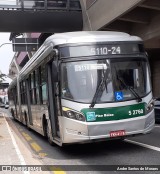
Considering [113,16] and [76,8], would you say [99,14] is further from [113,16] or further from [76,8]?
[76,8]

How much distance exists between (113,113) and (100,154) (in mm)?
1294

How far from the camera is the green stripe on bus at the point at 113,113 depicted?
962cm

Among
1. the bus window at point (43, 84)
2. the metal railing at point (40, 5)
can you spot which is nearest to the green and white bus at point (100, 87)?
the bus window at point (43, 84)

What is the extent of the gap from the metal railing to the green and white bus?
20.8 m

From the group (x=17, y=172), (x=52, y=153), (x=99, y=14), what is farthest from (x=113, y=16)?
(x=17, y=172)

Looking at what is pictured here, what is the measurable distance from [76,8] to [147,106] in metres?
23.5

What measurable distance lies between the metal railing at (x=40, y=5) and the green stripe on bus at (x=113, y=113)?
873 inches

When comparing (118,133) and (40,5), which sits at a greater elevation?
(40,5)

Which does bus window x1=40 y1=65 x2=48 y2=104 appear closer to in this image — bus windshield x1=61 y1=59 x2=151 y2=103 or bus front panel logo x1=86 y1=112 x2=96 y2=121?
bus windshield x1=61 y1=59 x2=151 y2=103

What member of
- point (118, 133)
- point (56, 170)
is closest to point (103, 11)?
point (118, 133)

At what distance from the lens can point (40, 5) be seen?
3148cm

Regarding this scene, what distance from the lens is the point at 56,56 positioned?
10.2 m

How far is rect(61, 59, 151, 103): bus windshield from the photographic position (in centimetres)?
982

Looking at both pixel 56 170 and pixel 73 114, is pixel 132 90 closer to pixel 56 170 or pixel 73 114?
pixel 73 114
